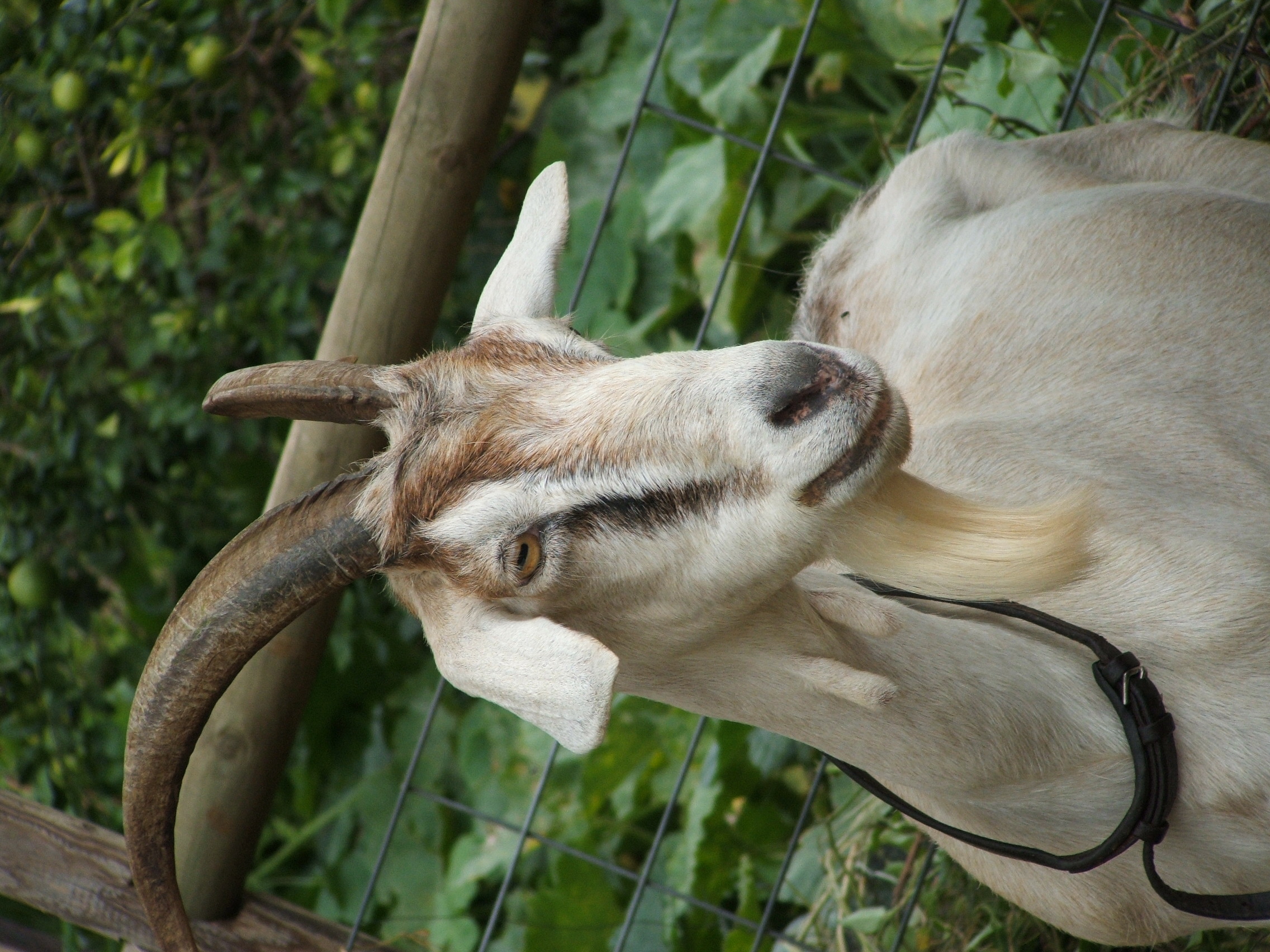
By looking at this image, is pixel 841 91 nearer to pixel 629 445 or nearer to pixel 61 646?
pixel 629 445

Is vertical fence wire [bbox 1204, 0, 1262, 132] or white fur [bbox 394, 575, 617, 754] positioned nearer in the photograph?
white fur [bbox 394, 575, 617, 754]

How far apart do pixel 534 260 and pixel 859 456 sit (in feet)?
2.20

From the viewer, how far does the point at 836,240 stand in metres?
2.31

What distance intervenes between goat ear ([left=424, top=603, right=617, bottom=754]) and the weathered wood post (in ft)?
3.25

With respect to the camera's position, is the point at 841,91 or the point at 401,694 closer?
the point at 841,91

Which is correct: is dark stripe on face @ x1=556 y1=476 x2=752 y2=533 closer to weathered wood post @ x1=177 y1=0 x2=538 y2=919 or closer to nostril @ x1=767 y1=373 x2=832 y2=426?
nostril @ x1=767 y1=373 x2=832 y2=426

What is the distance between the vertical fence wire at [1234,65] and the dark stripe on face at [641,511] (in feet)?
5.36

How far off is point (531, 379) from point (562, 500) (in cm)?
18

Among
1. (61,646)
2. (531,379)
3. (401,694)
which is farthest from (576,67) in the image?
(531,379)

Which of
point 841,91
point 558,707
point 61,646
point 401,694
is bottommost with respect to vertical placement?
point 401,694

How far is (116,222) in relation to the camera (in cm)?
296

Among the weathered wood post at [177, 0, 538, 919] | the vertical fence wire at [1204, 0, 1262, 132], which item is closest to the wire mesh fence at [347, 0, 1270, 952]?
the vertical fence wire at [1204, 0, 1262, 132]

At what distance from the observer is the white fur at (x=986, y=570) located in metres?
1.23

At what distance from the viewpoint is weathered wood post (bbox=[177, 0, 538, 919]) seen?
2166mm
